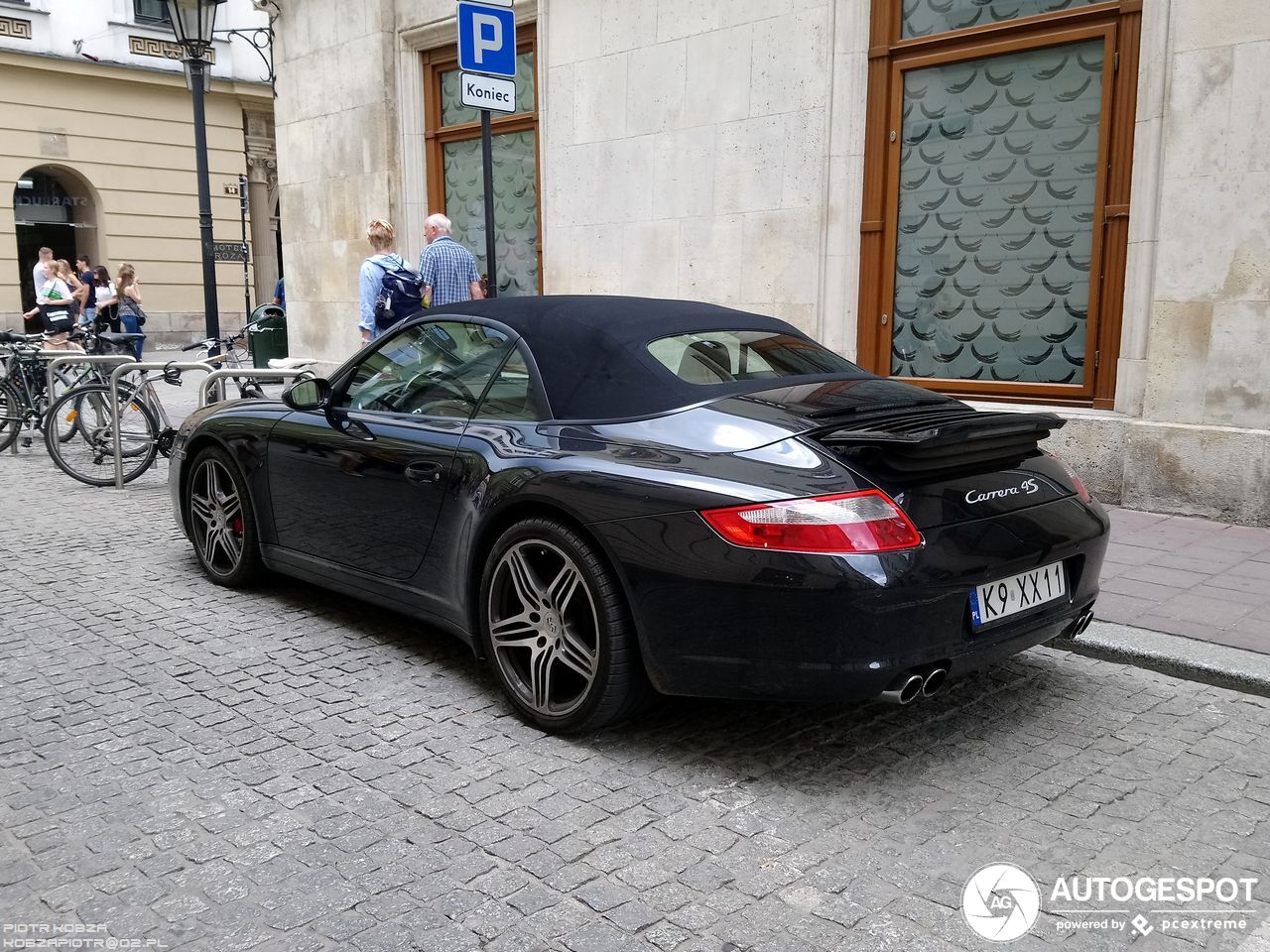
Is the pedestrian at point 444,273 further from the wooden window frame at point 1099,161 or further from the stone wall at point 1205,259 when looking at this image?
the stone wall at point 1205,259

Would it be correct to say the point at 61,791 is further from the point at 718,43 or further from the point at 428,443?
the point at 718,43

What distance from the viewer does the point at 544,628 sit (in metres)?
3.82

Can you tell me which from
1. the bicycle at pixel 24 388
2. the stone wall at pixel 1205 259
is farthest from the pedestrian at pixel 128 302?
the stone wall at pixel 1205 259

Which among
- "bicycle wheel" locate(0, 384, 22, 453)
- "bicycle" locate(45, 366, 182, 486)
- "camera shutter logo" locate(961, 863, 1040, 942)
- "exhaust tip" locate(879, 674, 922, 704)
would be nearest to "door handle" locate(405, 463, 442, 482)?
"exhaust tip" locate(879, 674, 922, 704)

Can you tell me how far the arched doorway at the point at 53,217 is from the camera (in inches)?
1049

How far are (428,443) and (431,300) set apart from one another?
196 inches

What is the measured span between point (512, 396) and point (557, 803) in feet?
5.08

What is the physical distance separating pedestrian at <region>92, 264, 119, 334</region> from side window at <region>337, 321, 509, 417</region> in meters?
16.0

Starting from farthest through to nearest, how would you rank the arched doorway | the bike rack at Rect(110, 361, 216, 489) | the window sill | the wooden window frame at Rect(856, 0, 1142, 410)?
the arched doorway < the window sill < the bike rack at Rect(110, 361, 216, 489) < the wooden window frame at Rect(856, 0, 1142, 410)

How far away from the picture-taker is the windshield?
13.1 ft

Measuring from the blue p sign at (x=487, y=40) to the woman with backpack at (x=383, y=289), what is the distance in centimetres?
205

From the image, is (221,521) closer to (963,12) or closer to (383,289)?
(383,289)

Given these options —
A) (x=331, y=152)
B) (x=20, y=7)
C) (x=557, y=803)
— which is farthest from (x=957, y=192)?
(x=20, y=7)

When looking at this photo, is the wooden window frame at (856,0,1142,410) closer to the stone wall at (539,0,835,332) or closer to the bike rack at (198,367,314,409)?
the stone wall at (539,0,835,332)
